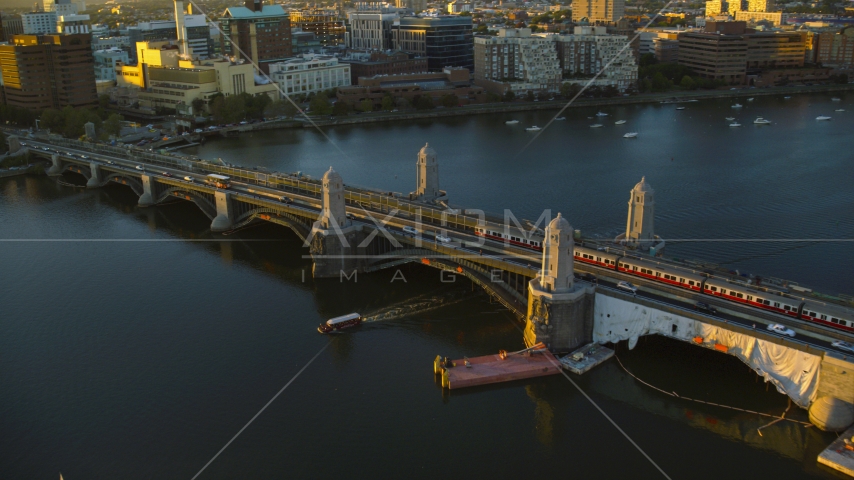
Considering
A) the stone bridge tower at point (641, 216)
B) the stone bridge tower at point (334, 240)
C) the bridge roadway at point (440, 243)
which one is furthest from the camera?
the stone bridge tower at point (334, 240)

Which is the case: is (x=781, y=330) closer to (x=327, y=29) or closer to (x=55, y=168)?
(x=55, y=168)

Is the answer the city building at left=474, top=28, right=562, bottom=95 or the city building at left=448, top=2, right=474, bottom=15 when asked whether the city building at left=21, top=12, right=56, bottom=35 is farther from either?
the city building at left=448, top=2, right=474, bottom=15

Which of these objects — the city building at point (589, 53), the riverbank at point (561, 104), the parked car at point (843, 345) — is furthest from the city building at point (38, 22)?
the parked car at point (843, 345)

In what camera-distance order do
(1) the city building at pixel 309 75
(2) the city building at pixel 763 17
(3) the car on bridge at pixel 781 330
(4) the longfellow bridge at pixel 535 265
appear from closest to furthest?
1. (4) the longfellow bridge at pixel 535 265
2. (3) the car on bridge at pixel 781 330
3. (1) the city building at pixel 309 75
4. (2) the city building at pixel 763 17

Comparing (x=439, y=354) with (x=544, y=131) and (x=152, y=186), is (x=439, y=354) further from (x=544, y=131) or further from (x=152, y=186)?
(x=544, y=131)

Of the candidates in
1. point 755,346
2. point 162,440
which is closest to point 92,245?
point 162,440

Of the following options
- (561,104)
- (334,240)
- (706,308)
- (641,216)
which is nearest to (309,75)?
(561,104)

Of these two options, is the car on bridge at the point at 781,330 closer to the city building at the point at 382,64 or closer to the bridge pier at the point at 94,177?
the bridge pier at the point at 94,177
